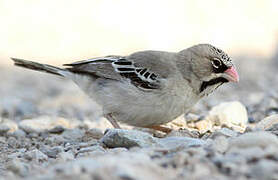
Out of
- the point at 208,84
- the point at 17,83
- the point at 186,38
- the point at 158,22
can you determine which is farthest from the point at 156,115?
the point at 158,22

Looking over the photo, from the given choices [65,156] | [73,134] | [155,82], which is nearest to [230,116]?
[155,82]

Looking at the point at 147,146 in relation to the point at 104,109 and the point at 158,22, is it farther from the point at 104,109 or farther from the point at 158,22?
the point at 158,22

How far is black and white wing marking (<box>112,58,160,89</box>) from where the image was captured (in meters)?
6.41

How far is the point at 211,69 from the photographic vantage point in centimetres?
658

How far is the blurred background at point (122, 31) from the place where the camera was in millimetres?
13750

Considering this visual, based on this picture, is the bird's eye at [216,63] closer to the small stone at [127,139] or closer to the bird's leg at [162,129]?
the bird's leg at [162,129]

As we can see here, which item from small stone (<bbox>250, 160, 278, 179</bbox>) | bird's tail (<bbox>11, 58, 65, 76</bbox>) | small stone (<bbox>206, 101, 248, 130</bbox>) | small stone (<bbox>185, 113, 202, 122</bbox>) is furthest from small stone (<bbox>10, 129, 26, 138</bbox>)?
small stone (<bbox>250, 160, 278, 179</bbox>)

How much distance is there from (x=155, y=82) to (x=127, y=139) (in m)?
1.24

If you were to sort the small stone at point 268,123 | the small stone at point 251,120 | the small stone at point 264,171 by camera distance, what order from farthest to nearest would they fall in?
the small stone at point 251,120 < the small stone at point 268,123 < the small stone at point 264,171

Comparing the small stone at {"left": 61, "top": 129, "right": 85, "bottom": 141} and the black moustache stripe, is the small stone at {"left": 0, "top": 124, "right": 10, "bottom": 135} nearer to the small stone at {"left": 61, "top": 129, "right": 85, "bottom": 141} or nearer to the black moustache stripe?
the small stone at {"left": 61, "top": 129, "right": 85, "bottom": 141}

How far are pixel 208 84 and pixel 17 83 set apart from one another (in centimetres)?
739

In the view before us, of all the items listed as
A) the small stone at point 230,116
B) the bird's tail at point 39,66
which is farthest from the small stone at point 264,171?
the bird's tail at point 39,66

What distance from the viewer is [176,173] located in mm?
3727

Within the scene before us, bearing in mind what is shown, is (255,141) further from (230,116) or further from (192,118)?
(192,118)
